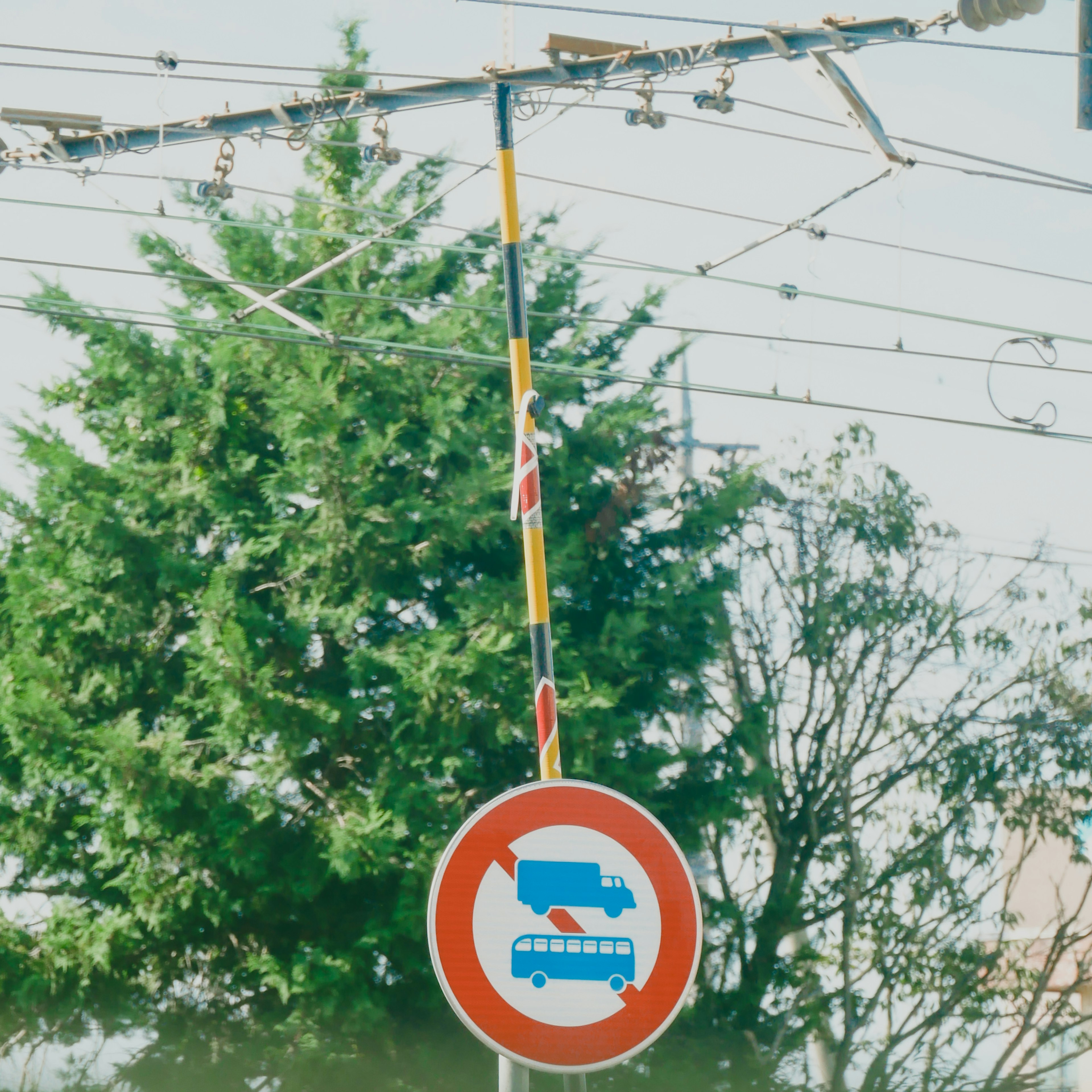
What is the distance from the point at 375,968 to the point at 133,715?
3000mm

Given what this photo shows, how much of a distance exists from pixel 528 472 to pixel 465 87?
3349 millimetres

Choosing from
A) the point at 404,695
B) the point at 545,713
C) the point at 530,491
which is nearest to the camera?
the point at 545,713

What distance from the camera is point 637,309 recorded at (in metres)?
12.8

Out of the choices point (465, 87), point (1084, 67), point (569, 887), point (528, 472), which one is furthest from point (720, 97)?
point (569, 887)

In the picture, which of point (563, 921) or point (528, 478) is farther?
point (528, 478)

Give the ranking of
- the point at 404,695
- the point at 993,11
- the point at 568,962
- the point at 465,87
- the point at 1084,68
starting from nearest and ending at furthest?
the point at 568,962 → the point at 1084,68 → the point at 993,11 → the point at 465,87 → the point at 404,695

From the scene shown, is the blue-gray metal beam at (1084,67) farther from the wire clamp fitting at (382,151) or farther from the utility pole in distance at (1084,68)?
the wire clamp fitting at (382,151)

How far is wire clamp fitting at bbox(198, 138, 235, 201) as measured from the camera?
8.04 m

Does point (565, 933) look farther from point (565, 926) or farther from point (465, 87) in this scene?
point (465, 87)

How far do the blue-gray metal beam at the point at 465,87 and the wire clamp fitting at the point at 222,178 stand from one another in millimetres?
219

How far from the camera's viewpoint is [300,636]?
438 inches

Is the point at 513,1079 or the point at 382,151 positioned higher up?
the point at 382,151

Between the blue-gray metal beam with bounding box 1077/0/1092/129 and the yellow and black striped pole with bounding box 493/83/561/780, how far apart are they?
257 cm

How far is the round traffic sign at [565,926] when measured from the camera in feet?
10.5
